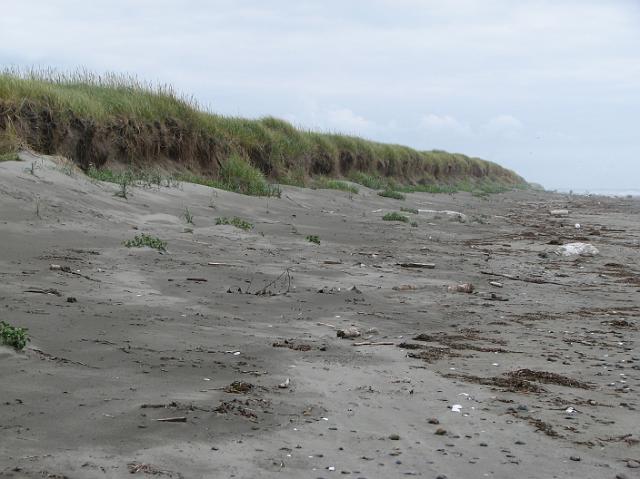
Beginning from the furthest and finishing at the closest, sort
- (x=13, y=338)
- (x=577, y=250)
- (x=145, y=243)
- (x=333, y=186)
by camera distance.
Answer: (x=333, y=186) < (x=577, y=250) < (x=145, y=243) < (x=13, y=338)

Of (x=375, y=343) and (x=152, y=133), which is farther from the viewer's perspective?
(x=152, y=133)

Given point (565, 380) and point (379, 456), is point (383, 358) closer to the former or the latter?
point (565, 380)

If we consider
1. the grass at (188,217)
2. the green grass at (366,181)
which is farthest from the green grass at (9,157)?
the green grass at (366,181)

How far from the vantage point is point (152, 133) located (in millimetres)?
14250

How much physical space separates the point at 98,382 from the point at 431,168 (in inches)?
1405

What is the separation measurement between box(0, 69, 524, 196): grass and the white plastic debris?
562cm

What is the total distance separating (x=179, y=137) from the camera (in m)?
14.9

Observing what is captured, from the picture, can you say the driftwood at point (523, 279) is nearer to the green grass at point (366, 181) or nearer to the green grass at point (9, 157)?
the green grass at point (9, 157)

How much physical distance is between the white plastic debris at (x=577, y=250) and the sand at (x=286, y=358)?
1.42m

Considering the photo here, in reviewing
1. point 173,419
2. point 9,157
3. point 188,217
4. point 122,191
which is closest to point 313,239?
point 188,217

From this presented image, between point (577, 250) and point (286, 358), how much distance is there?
754 cm

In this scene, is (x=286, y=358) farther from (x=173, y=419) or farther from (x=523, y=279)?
(x=523, y=279)

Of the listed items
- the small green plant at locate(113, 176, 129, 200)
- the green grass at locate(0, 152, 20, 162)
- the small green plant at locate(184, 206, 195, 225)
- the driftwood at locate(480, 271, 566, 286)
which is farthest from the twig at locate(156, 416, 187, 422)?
the green grass at locate(0, 152, 20, 162)

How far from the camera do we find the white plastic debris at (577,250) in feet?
34.8
